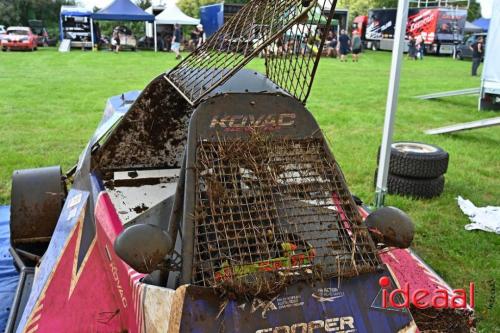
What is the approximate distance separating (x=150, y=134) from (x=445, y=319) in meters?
2.14

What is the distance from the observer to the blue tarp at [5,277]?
3.70 meters

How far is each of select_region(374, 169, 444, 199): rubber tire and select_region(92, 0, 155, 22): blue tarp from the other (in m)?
25.6

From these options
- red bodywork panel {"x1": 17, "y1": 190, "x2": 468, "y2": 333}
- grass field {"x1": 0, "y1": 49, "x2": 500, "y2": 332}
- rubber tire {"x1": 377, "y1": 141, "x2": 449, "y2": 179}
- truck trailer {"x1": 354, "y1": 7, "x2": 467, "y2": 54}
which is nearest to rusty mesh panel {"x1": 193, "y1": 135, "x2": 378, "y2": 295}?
red bodywork panel {"x1": 17, "y1": 190, "x2": 468, "y2": 333}

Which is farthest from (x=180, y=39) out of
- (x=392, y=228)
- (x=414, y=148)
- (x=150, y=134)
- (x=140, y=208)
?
(x=392, y=228)

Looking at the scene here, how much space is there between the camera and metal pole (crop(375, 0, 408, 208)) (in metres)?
4.85

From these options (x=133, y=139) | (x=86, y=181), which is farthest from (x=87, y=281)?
(x=133, y=139)

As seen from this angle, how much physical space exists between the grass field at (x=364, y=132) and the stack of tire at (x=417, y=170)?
15cm

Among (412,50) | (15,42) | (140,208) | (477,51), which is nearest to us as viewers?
(140,208)

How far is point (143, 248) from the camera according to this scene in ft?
6.14

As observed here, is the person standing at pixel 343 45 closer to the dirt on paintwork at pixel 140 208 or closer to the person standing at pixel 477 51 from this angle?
the person standing at pixel 477 51

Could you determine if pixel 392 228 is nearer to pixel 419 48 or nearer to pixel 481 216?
pixel 481 216

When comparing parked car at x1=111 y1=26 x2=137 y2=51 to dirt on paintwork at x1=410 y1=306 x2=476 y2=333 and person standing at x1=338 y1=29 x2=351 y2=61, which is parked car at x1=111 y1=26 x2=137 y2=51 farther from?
dirt on paintwork at x1=410 y1=306 x2=476 y2=333

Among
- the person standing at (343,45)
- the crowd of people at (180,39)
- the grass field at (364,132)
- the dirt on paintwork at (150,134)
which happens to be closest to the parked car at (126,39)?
the crowd of people at (180,39)

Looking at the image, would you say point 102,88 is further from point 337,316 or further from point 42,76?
point 337,316
